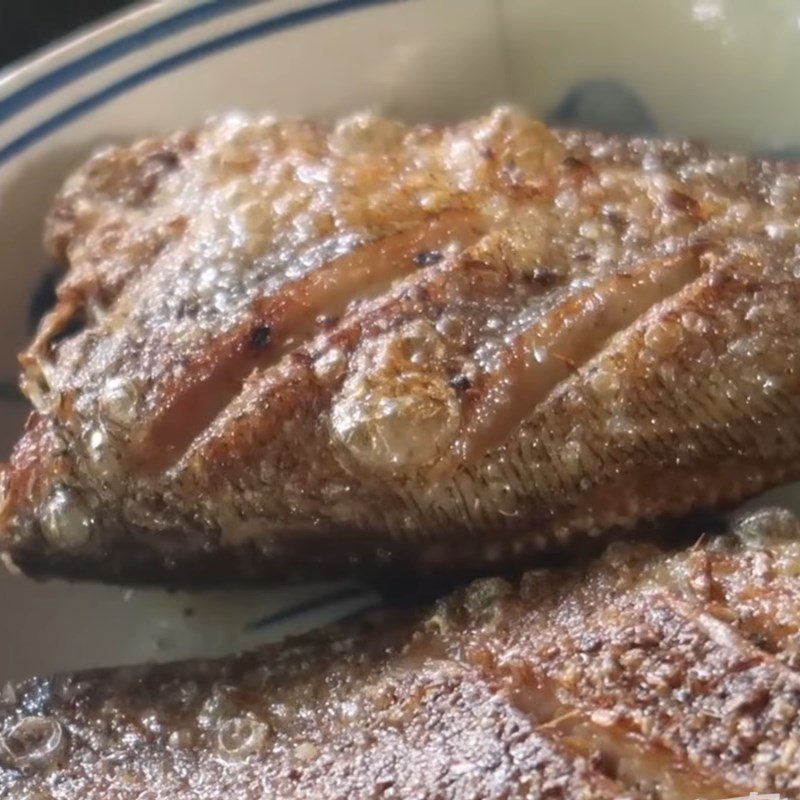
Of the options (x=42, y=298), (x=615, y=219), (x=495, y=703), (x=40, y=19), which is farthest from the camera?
(x=40, y=19)

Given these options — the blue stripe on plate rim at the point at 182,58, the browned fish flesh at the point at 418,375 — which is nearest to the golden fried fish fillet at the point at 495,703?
the browned fish flesh at the point at 418,375

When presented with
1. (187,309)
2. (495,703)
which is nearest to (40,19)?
(187,309)

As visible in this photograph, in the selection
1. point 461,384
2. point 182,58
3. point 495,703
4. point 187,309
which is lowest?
point 495,703

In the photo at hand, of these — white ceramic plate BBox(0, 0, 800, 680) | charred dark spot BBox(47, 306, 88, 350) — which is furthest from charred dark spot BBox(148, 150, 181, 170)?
charred dark spot BBox(47, 306, 88, 350)

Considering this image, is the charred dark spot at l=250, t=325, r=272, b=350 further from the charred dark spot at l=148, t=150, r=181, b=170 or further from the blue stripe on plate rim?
the blue stripe on plate rim

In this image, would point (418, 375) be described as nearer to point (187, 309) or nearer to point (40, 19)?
point (187, 309)

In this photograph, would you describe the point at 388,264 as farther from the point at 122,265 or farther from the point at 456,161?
the point at 122,265

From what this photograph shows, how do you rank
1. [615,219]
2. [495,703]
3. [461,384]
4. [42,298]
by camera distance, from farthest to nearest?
[42,298], [615,219], [461,384], [495,703]
